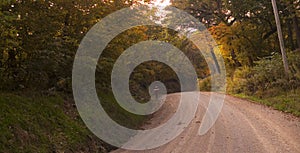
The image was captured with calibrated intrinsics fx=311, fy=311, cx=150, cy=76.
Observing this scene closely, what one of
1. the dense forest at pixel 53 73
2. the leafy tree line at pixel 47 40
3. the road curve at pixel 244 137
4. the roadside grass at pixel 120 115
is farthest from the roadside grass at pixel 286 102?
the leafy tree line at pixel 47 40

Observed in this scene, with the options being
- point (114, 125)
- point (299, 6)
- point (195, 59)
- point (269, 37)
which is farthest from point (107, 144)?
point (195, 59)

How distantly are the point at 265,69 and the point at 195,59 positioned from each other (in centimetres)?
2956

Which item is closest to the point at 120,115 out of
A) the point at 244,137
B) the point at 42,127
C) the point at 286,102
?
the point at 42,127

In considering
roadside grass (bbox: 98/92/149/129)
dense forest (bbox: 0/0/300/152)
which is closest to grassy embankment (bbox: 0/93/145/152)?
dense forest (bbox: 0/0/300/152)

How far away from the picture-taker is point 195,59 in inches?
2064

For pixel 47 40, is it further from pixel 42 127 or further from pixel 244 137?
pixel 244 137

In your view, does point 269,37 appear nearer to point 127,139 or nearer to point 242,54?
point 242,54

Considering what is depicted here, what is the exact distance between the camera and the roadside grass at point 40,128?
7.81 meters

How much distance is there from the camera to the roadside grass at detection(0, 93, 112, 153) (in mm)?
7812

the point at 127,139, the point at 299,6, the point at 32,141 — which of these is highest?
the point at 299,6

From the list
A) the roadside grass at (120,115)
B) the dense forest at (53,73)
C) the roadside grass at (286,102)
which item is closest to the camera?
the dense forest at (53,73)

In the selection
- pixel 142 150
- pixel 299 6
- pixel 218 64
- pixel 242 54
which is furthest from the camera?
pixel 218 64

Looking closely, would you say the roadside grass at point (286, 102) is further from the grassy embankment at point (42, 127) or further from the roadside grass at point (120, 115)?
the grassy embankment at point (42, 127)

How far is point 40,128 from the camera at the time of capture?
893cm
